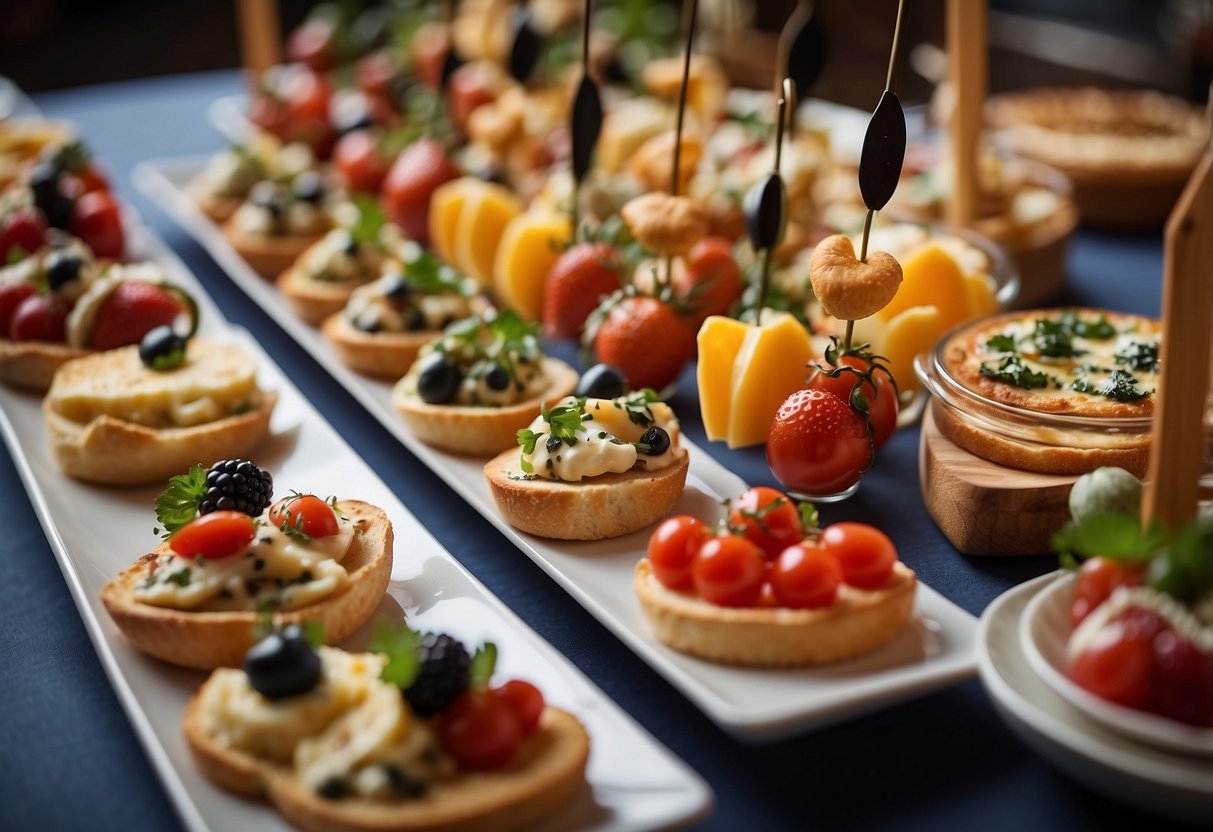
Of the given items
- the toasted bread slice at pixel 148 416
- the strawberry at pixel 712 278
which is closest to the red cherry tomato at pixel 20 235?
the toasted bread slice at pixel 148 416

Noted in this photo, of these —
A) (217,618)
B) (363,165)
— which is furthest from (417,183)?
(217,618)

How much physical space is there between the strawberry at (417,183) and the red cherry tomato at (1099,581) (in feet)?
8.99

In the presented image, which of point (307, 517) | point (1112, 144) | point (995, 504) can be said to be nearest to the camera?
point (307, 517)

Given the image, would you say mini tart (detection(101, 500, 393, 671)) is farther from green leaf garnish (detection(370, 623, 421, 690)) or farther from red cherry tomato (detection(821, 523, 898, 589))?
red cherry tomato (detection(821, 523, 898, 589))

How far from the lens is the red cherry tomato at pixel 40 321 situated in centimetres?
311

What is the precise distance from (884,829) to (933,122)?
3412 millimetres

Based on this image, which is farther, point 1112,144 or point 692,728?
point 1112,144

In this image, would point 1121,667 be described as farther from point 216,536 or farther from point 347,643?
point 216,536

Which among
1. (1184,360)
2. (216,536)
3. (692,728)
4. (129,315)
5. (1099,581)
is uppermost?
(1184,360)

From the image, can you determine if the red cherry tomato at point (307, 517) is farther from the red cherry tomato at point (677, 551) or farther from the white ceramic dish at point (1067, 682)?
the white ceramic dish at point (1067, 682)

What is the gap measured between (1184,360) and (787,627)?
2.28 feet

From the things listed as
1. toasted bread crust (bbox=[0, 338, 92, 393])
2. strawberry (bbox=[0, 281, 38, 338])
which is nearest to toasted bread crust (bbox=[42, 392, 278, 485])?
toasted bread crust (bbox=[0, 338, 92, 393])

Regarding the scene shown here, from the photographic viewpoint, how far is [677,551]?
77.3 inches

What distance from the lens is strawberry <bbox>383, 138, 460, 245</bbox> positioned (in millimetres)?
4000
